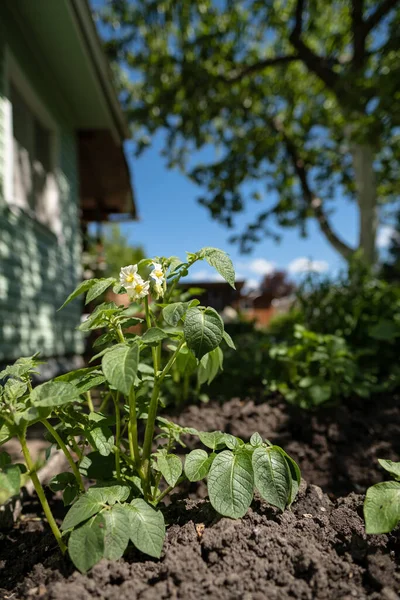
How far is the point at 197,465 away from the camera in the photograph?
3.67 ft

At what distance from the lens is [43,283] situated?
4.84 metres

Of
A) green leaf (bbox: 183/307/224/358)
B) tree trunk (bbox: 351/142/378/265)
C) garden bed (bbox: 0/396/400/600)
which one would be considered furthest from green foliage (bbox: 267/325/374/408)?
tree trunk (bbox: 351/142/378/265)

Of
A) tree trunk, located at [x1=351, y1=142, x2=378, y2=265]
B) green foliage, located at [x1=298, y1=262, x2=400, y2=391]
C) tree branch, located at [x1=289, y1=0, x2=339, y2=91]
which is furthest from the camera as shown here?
tree trunk, located at [x1=351, y1=142, x2=378, y2=265]

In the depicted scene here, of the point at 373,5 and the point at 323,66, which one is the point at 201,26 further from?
the point at 373,5

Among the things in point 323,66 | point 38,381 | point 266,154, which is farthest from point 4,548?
point 266,154

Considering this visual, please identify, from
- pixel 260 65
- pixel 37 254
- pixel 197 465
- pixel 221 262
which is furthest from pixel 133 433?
pixel 260 65

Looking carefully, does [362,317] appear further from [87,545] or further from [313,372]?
[87,545]

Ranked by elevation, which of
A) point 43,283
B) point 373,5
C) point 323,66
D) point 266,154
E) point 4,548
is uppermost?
point 373,5

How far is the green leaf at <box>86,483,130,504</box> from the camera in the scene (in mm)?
990

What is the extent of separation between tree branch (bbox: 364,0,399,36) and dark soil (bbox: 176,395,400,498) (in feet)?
27.2

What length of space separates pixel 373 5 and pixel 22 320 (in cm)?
997

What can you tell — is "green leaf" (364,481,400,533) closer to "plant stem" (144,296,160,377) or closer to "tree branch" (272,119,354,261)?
"plant stem" (144,296,160,377)

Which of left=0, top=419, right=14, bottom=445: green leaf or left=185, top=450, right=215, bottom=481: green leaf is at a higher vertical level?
left=0, top=419, right=14, bottom=445: green leaf

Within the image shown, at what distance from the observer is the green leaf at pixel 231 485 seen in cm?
99
